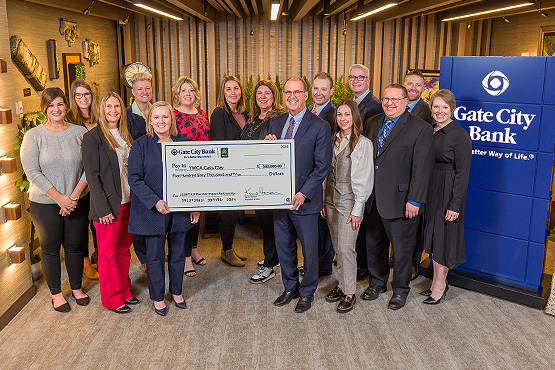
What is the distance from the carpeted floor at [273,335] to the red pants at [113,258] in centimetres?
15

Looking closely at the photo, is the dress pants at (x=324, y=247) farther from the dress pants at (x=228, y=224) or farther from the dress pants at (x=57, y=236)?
the dress pants at (x=57, y=236)

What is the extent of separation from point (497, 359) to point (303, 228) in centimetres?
161

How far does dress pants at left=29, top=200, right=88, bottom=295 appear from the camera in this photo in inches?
150

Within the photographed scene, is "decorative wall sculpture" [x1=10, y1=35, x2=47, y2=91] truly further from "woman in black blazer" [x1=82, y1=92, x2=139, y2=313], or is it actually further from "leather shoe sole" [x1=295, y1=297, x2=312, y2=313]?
"leather shoe sole" [x1=295, y1=297, x2=312, y2=313]

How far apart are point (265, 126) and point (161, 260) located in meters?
1.40

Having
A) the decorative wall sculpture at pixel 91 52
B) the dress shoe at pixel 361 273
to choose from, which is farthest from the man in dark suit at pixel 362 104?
the decorative wall sculpture at pixel 91 52

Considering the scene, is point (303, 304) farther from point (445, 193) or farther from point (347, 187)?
point (445, 193)

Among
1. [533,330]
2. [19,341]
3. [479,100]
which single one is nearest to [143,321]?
[19,341]

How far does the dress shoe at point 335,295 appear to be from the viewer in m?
Result: 4.11

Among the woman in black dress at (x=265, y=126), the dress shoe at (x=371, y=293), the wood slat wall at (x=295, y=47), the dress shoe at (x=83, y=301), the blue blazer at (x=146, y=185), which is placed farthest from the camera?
the wood slat wall at (x=295, y=47)

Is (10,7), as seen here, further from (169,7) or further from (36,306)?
(36,306)

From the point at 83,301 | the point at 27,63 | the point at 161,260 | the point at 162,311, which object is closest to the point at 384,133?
the point at 161,260

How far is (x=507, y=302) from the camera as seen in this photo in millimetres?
4164

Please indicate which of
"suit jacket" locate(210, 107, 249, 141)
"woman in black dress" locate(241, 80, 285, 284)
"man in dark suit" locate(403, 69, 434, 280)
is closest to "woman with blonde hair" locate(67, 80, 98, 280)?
"suit jacket" locate(210, 107, 249, 141)
